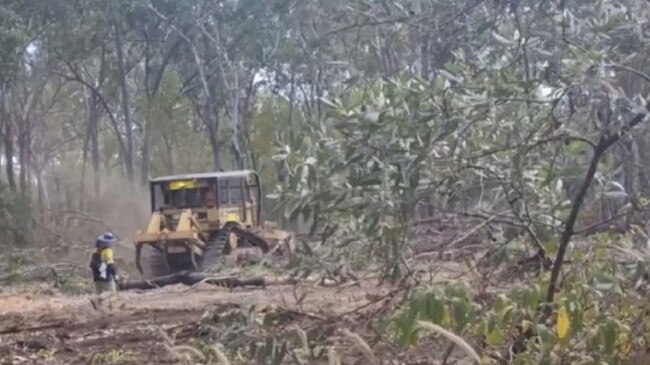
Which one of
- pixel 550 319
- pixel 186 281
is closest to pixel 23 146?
pixel 186 281

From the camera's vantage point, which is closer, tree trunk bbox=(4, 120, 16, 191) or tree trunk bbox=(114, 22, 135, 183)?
tree trunk bbox=(114, 22, 135, 183)

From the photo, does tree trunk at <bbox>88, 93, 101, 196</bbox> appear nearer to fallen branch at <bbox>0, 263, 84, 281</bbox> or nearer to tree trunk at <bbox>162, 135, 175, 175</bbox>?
tree trunk at <bbox>162, 135, 175, 175</bbox>

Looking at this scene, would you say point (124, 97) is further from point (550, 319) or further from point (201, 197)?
point (550, 319)

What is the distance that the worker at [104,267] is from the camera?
766 inches

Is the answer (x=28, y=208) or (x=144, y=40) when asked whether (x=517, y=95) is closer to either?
(x=28, y=208)

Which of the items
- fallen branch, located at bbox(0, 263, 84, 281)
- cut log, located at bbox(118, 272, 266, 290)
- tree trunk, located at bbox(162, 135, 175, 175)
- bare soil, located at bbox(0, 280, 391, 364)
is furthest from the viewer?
tree trunk, located at bbox(162, 135, 175, 175)

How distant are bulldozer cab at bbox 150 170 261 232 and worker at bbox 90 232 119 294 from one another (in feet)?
12.1

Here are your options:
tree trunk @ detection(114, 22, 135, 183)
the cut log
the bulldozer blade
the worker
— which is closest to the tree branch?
the cut log

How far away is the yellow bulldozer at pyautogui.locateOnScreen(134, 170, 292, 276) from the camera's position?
22.6 m

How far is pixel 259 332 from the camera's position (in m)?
4.71

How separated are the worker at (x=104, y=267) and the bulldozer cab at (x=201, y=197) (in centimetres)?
369

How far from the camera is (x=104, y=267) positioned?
64.4 feet

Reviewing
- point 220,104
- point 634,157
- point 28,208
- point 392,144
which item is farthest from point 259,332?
point 220,104

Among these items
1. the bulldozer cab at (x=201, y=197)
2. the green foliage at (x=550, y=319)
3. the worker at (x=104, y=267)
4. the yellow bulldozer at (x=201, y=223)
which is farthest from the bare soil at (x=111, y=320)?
the bulldozer cab at (x=201, y=197)
